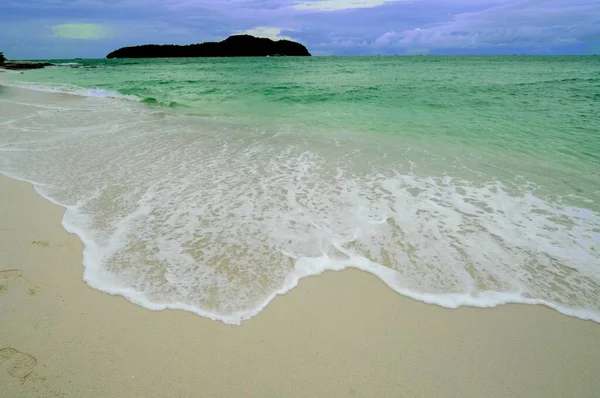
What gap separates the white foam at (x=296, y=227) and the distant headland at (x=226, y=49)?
173 m

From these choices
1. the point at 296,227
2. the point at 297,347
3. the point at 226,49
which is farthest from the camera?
the point at 226,49

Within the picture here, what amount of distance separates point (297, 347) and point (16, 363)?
1.94 m

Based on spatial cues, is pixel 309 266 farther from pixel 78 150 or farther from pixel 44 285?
pixel 78 150

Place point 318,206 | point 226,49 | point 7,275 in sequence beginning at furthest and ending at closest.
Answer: point 226,49, point 318,206, point 7,275

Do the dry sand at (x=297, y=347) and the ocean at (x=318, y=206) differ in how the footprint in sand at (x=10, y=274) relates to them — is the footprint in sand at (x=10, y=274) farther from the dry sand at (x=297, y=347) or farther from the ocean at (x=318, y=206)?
the ocean at (x=318, y=206)

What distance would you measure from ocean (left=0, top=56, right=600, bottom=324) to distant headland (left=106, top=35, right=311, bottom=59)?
169844 millimetres

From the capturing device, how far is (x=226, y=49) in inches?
6398

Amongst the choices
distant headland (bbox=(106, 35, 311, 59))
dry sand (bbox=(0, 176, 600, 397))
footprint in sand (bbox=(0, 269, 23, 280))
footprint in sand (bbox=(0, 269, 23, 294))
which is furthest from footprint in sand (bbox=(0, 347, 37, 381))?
distant headland (bbox=(106, 35, 311, 59))

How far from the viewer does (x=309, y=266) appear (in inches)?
132

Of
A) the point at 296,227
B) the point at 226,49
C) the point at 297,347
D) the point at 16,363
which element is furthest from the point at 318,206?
the point at 226,49

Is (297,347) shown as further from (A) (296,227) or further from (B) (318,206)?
(B) (318,206)

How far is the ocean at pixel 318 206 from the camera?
123 inches

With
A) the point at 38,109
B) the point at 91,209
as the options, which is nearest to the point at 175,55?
the point at 38,109

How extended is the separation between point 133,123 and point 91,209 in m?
7.17
